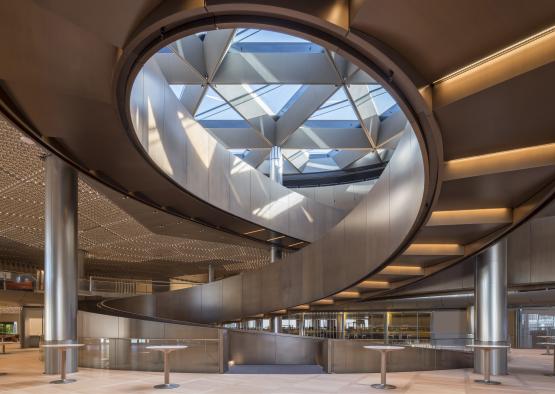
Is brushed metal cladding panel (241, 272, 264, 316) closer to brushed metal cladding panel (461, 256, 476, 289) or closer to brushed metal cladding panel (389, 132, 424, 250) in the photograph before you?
brushed metal cladding panel (461, 256, 476, 289)

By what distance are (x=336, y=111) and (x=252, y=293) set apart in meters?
10.3

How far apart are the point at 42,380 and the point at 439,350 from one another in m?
11.2

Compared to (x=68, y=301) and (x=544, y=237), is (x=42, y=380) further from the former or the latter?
(x=544, y=237)

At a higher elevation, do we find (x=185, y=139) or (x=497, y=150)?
(x=185, y=139)

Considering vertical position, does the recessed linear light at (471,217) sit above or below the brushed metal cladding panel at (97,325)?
above

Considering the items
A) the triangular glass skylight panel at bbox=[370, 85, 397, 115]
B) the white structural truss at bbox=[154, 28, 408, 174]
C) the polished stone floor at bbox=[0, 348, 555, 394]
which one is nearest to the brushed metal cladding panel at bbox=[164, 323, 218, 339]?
the polished stone floor at bbox=[0, 348, 555, 394]

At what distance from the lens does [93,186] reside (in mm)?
15188

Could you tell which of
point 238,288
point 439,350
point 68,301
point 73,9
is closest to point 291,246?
point 238,288

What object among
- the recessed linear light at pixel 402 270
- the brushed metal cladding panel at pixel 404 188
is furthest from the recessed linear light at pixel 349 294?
the brushed metal cladding panel at pixel 404 188

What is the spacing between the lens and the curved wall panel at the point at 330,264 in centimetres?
1004

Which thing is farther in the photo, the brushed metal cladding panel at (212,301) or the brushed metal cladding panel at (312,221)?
the brushed metal cladding panel at (312,221)

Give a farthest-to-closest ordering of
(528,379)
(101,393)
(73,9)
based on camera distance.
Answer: (528,379)
(101,393)
(73,9)

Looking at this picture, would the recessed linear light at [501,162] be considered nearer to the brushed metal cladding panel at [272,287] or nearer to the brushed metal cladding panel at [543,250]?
the brushed metal cladding panel at [543,250]

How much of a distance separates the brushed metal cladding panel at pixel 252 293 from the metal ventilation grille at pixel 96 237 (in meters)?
4.65
